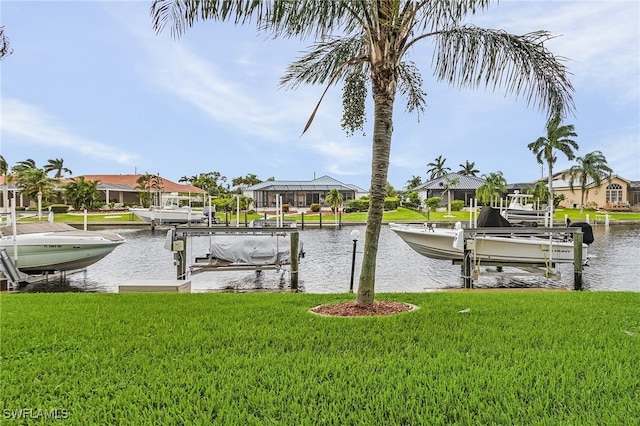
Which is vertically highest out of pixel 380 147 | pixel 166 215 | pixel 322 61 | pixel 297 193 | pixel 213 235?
pixel 322 61

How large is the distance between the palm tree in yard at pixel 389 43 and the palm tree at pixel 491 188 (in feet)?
143

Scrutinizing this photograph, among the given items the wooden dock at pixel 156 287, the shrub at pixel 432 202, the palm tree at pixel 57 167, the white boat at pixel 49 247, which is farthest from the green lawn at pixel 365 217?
the palm tree at pixel 57 167

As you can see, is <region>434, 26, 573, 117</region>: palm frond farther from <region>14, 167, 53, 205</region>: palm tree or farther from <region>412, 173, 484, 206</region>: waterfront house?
<region>14, 167, 53, 205</region>: palm tree

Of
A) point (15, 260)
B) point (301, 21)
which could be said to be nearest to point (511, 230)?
point (301, 21)

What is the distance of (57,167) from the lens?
240ft

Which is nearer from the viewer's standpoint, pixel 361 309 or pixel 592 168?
pixel 361 309

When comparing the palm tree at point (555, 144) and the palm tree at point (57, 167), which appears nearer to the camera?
the palm tree at point (555, 144)

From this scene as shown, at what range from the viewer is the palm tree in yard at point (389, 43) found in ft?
19.2

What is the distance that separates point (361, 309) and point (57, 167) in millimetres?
81341

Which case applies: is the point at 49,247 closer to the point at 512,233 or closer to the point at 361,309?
the point at 361,309

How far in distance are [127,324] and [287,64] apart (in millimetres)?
4874

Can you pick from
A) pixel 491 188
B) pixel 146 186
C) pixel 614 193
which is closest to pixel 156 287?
pixel 491 188

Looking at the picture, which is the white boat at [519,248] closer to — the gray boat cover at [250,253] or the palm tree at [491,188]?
the gray boat cover at [250,253]

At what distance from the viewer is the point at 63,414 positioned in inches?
121
